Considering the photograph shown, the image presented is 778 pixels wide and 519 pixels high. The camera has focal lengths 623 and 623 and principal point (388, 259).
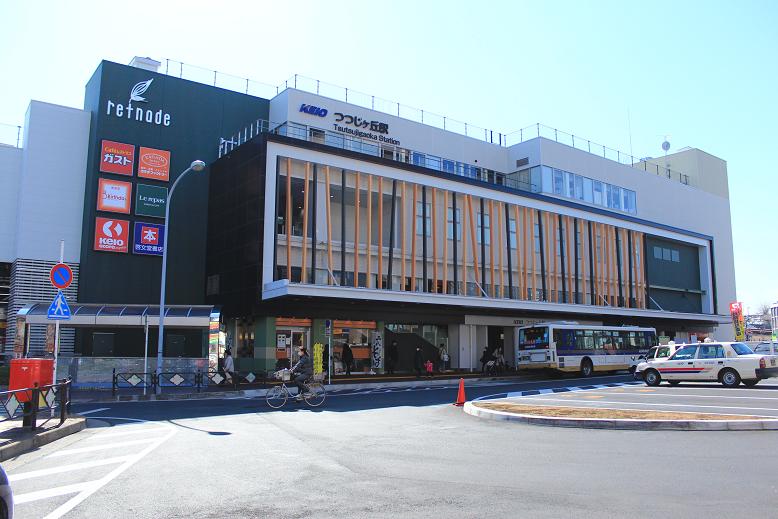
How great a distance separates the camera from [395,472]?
28.9ft

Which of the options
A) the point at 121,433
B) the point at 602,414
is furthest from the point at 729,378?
the point at 121,433

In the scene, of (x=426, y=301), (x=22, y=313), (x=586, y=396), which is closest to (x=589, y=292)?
(x=426, y=301)

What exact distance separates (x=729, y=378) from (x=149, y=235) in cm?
2862

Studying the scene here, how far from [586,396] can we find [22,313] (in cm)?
2321

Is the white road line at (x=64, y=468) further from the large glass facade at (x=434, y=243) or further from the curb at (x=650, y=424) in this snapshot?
the large glass facade at (x=434, y=243)

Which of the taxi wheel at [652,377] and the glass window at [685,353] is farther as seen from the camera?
the taxi wheel at [652,377]

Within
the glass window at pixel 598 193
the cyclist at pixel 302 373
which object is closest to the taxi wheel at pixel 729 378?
the cyclist at pixel 302 373

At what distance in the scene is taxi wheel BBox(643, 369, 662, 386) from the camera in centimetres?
2461

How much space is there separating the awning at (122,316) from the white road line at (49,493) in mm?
19580

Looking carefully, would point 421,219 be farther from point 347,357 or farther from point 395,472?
point 395,472

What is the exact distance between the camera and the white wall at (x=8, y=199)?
33.0 metres

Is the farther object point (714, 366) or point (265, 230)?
point (265, 230)

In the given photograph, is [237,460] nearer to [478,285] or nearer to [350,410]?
[350,410]

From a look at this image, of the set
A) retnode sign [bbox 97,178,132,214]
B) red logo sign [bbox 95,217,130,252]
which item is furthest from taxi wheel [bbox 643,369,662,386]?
retnode sign [bbox 97,178,132,214]
